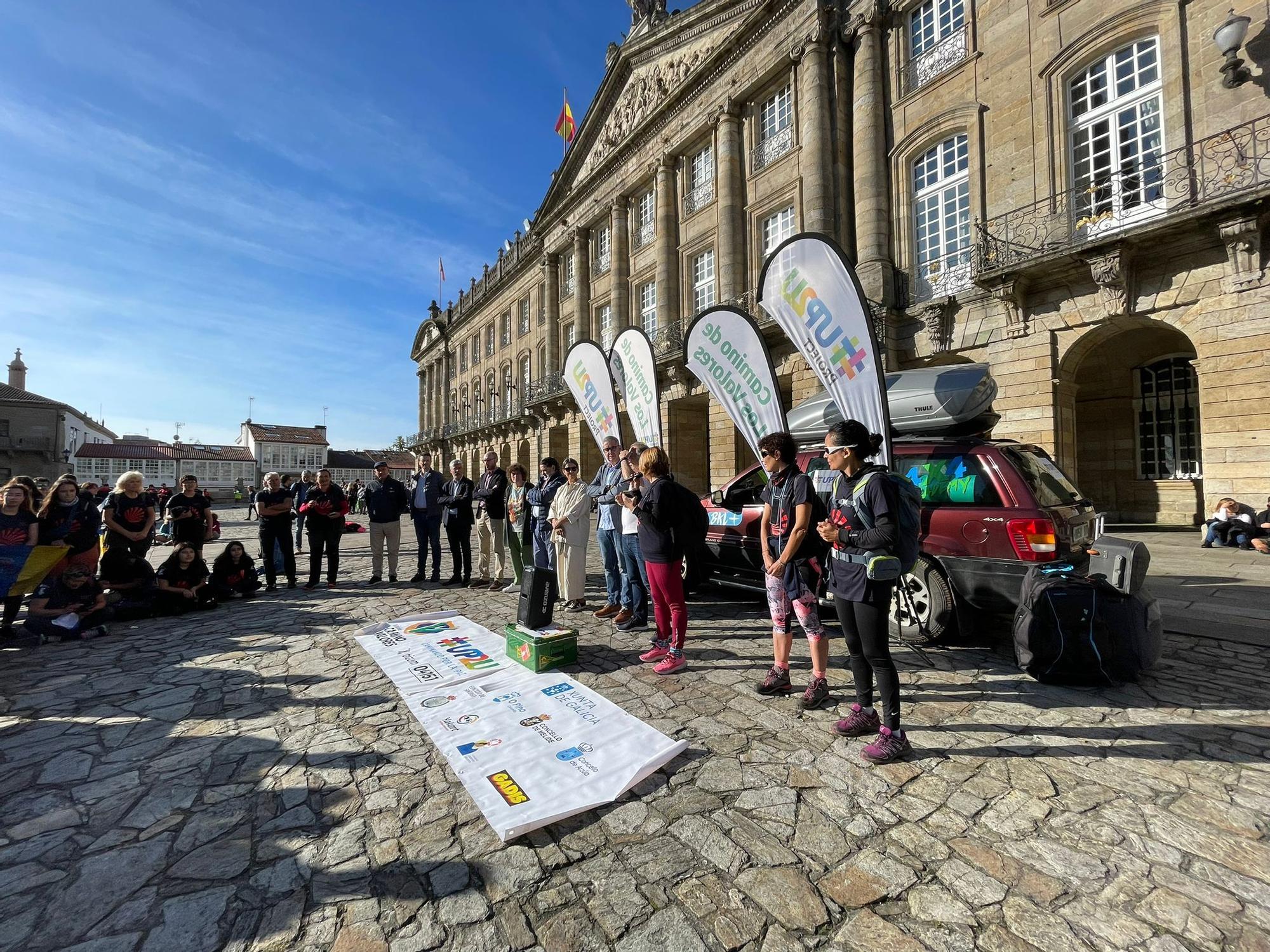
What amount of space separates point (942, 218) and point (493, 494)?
540 inches

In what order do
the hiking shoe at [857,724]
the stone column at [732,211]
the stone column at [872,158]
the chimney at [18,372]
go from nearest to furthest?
the hiking shoe at [857,724], the stone column at [872,158], the stone column at [732,211], the chimney at [18,372]

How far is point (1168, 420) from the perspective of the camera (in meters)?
13.8

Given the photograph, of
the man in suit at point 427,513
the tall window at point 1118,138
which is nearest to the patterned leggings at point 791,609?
the man in suit at point 427,513

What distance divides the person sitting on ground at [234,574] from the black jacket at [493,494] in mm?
3400

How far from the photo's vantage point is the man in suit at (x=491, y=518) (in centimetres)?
852

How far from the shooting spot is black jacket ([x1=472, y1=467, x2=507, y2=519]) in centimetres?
853

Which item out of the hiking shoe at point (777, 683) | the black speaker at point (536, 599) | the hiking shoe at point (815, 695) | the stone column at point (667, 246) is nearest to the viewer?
the hiking shoe at point (815, 695)

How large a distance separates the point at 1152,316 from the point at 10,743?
54.2 ft

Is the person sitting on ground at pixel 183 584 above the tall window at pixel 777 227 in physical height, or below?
below

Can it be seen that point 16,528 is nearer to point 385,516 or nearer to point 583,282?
point 385,516

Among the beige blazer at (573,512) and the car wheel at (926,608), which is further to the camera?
the beige blazer at (573,512)

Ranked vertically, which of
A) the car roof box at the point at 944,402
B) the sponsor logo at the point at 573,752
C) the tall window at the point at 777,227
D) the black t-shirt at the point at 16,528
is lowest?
the sponsor logo at the point at 573,752

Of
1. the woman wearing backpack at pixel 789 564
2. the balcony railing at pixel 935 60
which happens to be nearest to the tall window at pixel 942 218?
the balcony railing at pixel 935 60

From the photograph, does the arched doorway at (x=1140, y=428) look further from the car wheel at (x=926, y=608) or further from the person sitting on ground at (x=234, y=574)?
the person sitting on ground at (x=234, y=574)
